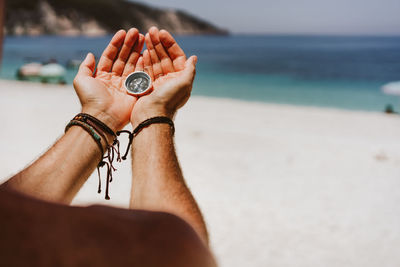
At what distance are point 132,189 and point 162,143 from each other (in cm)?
35

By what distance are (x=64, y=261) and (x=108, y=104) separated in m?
1.70

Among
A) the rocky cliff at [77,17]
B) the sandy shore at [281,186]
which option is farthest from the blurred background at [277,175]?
the rocky cliff at [77,17]

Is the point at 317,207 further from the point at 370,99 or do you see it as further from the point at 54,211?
the point at 370,99

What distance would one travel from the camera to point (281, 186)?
4922 millimetres

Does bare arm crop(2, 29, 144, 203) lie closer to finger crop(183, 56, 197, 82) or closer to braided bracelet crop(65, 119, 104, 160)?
braided bracelet crop(65, 119, 104, 160)

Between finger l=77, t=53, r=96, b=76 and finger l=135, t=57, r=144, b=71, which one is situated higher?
finger l=135, t=57, r=144, b=71

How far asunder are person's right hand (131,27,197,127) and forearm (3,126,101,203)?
0.37 metres

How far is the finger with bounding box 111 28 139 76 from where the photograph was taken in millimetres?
2588

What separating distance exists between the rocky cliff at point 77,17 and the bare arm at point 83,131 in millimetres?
96043

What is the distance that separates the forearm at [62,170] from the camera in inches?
73.1

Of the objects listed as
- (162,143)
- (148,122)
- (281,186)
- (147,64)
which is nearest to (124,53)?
(147,64)

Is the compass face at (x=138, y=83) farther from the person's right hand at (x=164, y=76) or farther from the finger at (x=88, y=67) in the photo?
the finger at (x=88, y=67)

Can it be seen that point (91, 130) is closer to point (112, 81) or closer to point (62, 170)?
point (62, 170)

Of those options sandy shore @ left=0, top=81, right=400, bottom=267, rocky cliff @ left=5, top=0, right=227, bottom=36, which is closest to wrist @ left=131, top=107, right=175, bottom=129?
sandy shore @ left=0, top=81, right=400, bottom=267
